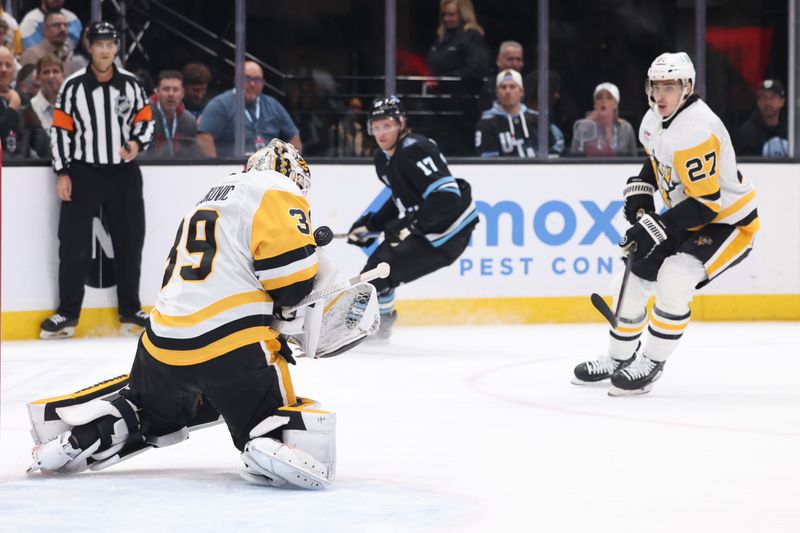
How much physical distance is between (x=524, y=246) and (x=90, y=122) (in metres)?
2.17

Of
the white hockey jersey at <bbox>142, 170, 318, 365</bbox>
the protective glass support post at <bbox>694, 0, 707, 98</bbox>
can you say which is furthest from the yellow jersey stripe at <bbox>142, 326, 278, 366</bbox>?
the protective glass support post at <bbox>694, 0, 707, 98</bbox>

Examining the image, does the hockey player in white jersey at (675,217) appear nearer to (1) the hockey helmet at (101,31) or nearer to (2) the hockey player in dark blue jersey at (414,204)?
(2) the hockey player in dark blue jersey at (414,204)

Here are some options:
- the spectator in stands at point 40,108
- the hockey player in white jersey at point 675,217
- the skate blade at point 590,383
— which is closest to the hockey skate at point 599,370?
the skate blade at point 590,383

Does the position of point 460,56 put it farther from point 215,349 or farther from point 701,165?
point 215,349

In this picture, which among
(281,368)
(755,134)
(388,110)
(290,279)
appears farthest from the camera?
(755,134)

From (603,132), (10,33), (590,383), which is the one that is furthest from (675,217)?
(10,33)

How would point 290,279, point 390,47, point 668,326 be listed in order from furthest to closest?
point 390,47, point 668,326, point 290,279

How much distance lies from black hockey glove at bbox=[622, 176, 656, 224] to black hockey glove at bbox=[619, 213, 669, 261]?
14cm

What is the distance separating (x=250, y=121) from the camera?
6.65m

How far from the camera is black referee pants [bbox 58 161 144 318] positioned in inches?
239

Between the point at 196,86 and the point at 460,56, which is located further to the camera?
the point at 460,56

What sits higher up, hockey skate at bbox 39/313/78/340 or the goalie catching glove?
the goalie catching glove

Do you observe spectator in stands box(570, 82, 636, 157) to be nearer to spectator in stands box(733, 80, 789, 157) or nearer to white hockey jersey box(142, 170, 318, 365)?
spectator in stands box(733, 80, 789, 157)

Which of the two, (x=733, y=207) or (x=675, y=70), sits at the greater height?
(x=675, y=70)
